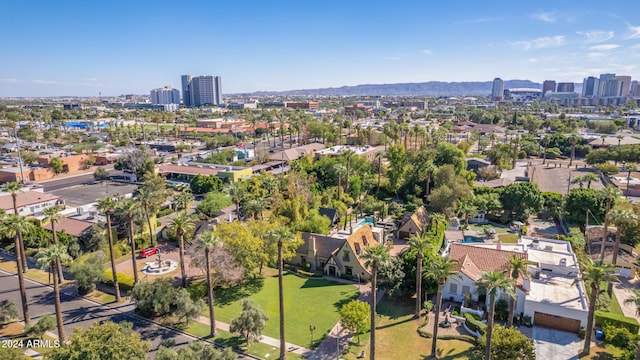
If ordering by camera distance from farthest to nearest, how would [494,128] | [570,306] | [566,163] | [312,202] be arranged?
[494,128], [566,163], [312,202], [570,306]

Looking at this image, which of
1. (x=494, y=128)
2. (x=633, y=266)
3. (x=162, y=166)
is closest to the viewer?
(x=633, y=266)

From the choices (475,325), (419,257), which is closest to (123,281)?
(419,257)

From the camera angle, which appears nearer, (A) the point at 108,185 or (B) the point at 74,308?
(B) the point at 74,308

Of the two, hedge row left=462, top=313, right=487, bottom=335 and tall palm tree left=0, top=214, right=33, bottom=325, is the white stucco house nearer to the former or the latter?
hedge row left=462, top=313, right=487, bottom=335

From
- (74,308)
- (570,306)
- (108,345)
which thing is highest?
(108,345)

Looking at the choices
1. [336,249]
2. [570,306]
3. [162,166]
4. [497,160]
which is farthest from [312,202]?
[497,160]

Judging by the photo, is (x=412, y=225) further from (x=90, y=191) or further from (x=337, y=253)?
(x=90, y=191)

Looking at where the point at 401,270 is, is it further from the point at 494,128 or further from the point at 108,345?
the point at 494,128
